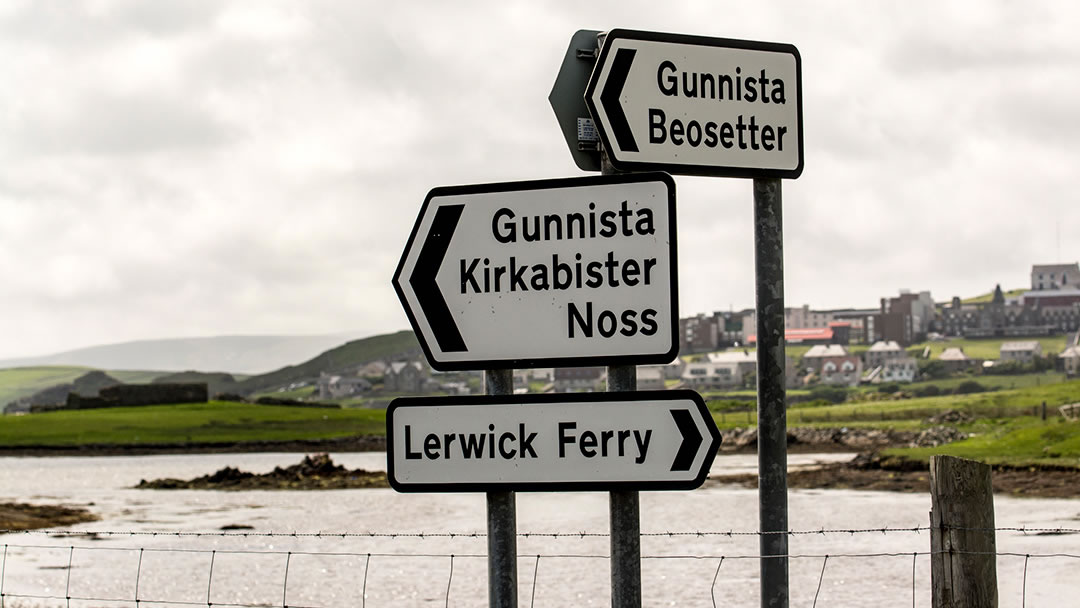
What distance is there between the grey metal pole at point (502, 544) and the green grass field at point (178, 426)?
450 ft

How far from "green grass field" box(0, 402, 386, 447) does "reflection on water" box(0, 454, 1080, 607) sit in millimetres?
77399

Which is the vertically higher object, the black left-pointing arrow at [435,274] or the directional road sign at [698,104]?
the directional road sign at [698,104]

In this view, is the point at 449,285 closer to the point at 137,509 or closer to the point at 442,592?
the point at 442,592

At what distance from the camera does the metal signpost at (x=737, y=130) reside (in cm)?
510

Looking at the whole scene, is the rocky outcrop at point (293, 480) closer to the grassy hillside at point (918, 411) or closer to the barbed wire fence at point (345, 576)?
the barbed wire fence at point (345, 576)

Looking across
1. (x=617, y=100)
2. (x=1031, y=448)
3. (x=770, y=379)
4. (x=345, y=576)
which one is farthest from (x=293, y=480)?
(x=617, y=100)

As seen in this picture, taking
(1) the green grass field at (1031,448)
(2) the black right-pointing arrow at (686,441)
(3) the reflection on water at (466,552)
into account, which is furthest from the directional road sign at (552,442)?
(1) the green grass field at (1031,448)

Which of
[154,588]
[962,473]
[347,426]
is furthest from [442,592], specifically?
[347,426]

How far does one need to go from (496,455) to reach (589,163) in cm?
139

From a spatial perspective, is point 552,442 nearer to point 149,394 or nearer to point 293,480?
point 293,480

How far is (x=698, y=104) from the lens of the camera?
5309 mm

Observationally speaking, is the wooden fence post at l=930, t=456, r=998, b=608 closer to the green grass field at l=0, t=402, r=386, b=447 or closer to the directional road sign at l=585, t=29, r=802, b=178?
the directional road sign at l=585, t=29, r=802, b=178

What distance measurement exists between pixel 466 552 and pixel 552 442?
1278 inches

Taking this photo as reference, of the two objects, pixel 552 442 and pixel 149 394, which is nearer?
pixel 552 442
